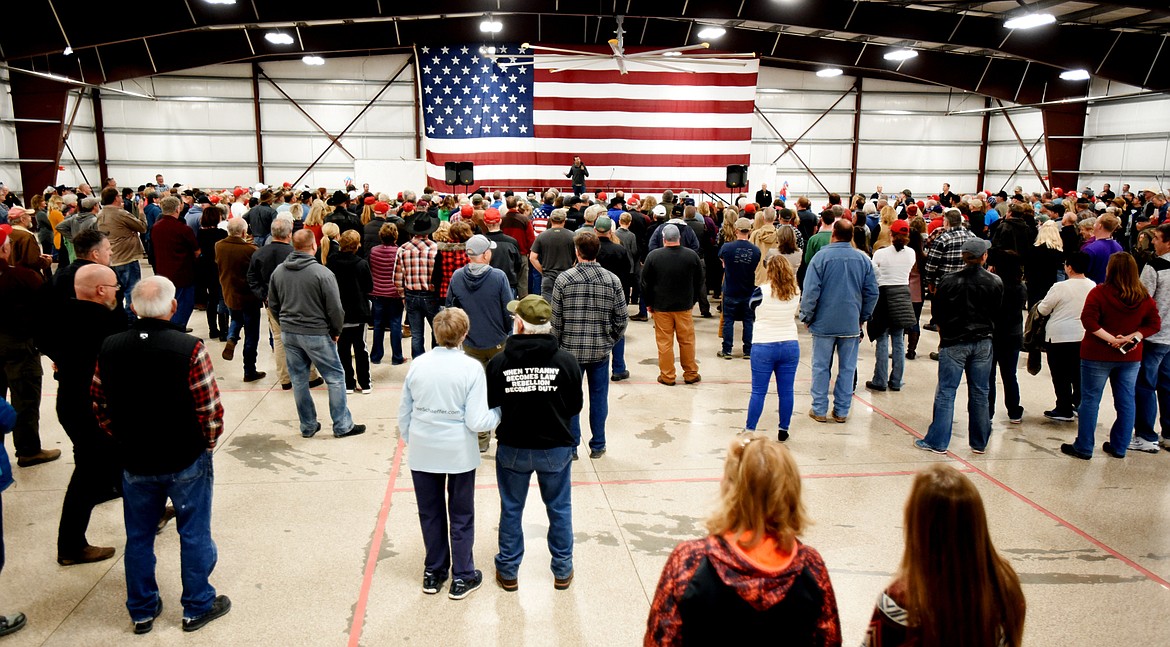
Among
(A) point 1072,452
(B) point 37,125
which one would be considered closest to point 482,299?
(A) point 1072,452

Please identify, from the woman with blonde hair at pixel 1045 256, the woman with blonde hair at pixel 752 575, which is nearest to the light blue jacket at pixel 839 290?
the woman with blonde hair at pixel 1045 256

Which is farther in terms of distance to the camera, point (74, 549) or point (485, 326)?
point (485, 326)

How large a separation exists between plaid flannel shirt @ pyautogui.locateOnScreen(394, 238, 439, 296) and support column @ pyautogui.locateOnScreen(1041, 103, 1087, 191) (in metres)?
20.3

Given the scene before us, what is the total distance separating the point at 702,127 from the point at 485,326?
1509 centimetres

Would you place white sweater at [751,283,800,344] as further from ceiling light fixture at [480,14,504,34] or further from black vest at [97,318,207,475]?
ceiling light fixture at [480,14,504,34]

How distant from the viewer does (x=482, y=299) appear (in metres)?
5.47

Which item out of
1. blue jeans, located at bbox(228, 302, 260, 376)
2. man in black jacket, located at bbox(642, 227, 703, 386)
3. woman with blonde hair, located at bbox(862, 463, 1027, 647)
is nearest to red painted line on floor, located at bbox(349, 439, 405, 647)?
woman with blonde hair, located at bbox(862, 463, 1027, 647)

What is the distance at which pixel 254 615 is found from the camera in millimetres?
3594

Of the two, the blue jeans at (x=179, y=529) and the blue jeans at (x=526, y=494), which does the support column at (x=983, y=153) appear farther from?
the blue jeans at (x=179, y=529)

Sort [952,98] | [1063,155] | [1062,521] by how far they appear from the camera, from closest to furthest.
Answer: [1062,521], [1063,155], [952,98]

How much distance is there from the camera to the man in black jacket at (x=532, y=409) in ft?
11.5

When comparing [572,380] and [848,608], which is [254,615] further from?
[848,608]

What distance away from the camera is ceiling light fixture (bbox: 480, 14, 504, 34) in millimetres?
18531

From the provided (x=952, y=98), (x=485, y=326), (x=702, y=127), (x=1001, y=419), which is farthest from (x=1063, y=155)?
(x=485, y=326)
